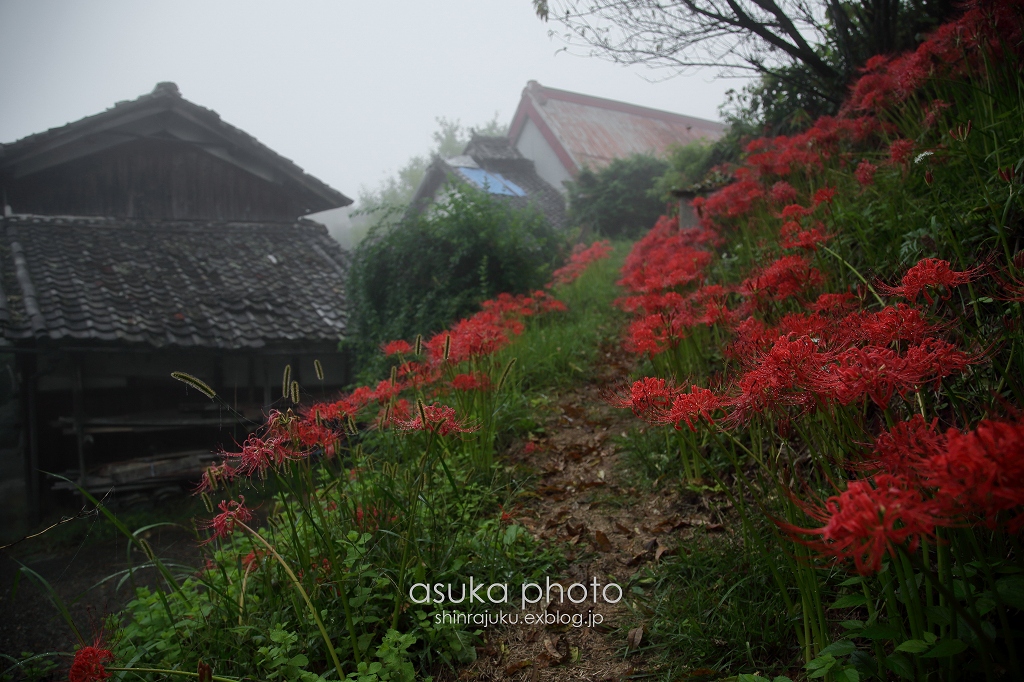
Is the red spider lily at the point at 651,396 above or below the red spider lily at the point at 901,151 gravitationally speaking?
below

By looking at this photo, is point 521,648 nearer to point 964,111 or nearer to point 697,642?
point 697,642

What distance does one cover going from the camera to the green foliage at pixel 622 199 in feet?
46.2

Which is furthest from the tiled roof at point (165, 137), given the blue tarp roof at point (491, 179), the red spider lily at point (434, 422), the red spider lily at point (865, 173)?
the red spider lily at point (865, 173)

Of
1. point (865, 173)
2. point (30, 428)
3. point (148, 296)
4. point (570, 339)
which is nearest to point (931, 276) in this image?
point (865, 173)

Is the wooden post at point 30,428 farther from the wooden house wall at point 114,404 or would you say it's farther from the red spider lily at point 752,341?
the red spider lily at point 752,341

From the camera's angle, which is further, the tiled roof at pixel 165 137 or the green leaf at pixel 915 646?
the tiled roof at pixel 165 137

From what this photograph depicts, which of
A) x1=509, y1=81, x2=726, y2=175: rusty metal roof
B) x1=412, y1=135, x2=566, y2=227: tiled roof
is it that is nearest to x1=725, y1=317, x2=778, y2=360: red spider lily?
x1=412, y1=135, x2=566, y2=227: tiled roof

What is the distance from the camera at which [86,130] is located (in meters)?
8.91

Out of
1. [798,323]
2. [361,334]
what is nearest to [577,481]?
[798,323]

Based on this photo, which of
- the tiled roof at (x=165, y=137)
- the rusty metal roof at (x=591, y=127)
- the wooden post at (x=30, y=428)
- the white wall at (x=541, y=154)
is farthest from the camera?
the white wall at (x=541, y=154)

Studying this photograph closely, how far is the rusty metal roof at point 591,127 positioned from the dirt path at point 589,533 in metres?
14.0

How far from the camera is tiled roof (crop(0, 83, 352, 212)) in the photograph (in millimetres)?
8602

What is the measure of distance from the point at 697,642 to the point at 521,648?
28.2 inches

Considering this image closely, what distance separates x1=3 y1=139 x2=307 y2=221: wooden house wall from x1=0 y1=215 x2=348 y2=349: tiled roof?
38 cm
